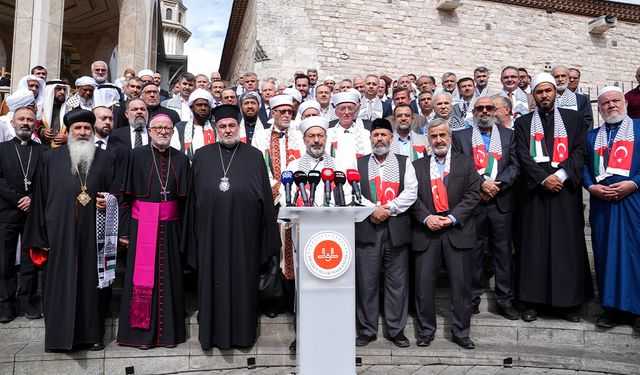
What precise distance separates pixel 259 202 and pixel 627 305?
349 cm

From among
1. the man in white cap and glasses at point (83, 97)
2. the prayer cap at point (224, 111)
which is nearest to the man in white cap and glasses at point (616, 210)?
the prayer cap at point (224, 111)

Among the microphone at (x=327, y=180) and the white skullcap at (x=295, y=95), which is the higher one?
the white skullcap at (x=295, y=95)

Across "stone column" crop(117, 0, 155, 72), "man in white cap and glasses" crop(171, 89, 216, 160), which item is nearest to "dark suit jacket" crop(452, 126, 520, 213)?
"man in white cap and glasses" crop(171, 89, 216, 160)

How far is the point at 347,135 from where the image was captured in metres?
5.12

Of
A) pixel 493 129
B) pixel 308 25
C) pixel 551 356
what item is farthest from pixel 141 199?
pixel 308 25

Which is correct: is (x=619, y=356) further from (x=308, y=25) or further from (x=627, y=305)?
(x=308, y=25)

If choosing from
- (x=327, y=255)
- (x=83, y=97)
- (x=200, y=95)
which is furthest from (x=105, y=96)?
(x=327, y=255)

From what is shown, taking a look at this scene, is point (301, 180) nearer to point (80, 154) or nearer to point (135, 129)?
point (80, 154)

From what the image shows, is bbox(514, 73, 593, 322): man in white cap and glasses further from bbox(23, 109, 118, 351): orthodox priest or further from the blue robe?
bbox(23, 109, 118, 351): orthodox priest

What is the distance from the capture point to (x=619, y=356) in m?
4.26

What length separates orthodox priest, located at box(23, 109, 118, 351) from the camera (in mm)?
3955

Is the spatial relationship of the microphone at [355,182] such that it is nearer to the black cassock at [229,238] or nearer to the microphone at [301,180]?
the microphone at [301,180]

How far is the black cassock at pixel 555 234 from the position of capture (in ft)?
15.0

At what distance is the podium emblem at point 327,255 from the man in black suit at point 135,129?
10.1ft
